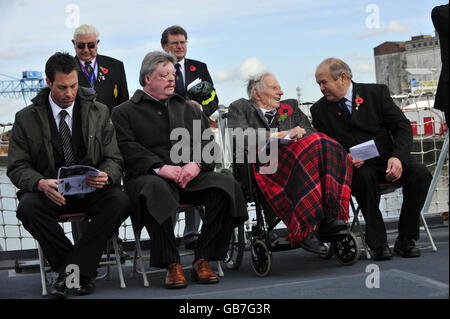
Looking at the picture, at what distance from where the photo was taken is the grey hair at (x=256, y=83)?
4863 mm

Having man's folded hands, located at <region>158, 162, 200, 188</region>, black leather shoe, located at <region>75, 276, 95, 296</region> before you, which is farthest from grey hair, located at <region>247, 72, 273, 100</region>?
black leather shoe, located at <region>75, 276, 95, 296</region>

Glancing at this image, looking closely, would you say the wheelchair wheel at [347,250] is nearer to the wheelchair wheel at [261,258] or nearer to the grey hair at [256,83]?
the wheelchair wheel at [261,258]

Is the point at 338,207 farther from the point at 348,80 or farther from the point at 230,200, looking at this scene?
the point at 348,80

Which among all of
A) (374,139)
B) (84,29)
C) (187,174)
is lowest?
(187,174)

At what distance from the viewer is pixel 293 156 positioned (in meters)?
4.48

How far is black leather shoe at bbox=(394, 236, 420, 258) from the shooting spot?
482 centimetres

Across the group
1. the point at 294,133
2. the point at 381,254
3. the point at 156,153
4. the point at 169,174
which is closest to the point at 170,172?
the point at 169,174

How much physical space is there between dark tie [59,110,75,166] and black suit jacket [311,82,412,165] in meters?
1.89

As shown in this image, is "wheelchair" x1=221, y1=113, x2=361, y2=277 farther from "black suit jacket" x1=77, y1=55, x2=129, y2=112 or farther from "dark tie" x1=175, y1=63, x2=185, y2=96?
"black suit jacket" x1=77, y1=55, x2=129, y2=112

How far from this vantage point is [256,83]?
4.89m

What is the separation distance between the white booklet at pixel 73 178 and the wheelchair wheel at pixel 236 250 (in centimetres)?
115

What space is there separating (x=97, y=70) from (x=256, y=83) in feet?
4.21

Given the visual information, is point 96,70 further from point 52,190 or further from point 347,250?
point 347,250

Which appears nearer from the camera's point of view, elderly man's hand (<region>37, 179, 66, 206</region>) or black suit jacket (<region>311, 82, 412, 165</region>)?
elderly man's hand (<region>37, 179, 66, 206</region>)
